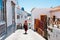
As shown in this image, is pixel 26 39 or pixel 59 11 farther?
pixel 59 11

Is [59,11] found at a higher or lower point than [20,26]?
higher

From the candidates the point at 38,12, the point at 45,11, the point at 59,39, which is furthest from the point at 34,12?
the point at 59,39

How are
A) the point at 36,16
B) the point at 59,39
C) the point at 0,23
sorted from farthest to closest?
the point at 36,16, the point at 0,23, the point at 59,39

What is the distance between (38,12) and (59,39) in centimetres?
1080

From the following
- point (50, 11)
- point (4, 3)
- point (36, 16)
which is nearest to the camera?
point (4, 3)

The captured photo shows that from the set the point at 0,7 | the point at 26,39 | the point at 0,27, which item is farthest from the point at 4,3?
the point at 26,39

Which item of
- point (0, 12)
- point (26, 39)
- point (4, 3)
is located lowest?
point (26, 39)

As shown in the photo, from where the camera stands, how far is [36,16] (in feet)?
55.5

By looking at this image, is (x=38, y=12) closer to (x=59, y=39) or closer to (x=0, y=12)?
(x=0, y=12)

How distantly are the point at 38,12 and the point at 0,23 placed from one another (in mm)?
9401

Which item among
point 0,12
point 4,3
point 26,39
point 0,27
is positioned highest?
point 4,3

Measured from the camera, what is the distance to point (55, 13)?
18469 millimetres

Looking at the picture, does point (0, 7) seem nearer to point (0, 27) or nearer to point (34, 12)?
point (0, 27)

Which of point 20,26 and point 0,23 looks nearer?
point 0,23
